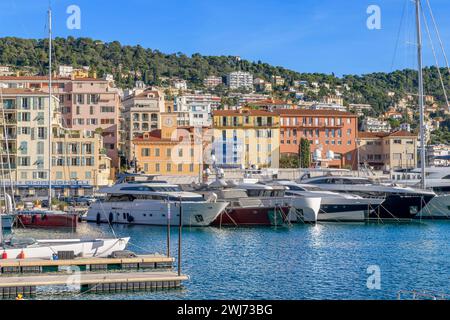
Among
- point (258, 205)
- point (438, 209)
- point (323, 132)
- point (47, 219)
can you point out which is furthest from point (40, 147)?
point (323, 132)

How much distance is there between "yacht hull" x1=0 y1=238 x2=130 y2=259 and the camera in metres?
33.8

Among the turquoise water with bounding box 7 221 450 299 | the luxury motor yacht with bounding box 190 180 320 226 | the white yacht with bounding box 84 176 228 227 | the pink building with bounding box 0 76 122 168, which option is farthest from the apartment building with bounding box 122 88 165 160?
the turquoise water with bounding box 7 221 450 299

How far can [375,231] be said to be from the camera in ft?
173

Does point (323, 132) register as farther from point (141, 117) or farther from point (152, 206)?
point (152, 206)

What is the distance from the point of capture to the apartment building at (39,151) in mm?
80300

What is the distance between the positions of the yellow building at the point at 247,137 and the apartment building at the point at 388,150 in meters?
14.1

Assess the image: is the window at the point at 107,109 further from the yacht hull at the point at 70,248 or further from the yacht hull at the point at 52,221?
the yacht hull at the point at 70,248

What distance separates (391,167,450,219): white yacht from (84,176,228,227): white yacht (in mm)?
18151

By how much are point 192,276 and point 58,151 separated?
2100 inches

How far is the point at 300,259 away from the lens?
3722cm

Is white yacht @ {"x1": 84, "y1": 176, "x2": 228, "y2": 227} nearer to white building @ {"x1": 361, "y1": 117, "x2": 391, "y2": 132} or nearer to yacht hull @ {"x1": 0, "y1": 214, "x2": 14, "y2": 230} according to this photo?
yacht hull @ {"x1": 0, "y1": 214, "x2": 14, "y2": 230}

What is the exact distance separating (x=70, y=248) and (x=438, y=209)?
37501mm

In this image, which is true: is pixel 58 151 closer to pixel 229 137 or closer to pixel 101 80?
pixel 101 80
